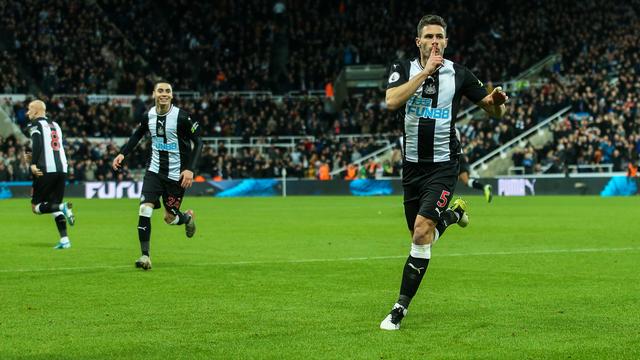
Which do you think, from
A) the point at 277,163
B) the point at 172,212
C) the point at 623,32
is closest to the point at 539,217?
the point at 172,212

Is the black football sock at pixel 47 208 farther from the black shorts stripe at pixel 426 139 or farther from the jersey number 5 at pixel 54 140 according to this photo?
the black shorts stripe at pixel 426 139

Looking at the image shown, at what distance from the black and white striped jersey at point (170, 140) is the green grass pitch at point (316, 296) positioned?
4.34 ft

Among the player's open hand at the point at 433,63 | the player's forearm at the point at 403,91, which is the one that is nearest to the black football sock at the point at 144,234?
the player's forearm at the point at 403,91

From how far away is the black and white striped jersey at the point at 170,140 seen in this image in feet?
45.1

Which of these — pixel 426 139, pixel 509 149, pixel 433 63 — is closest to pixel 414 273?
pixel 426 139

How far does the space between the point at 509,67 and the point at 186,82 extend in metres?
17.4

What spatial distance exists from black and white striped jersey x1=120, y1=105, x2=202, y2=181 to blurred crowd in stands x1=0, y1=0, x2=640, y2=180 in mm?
31218

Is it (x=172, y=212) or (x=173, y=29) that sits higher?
(x=173, y=29)

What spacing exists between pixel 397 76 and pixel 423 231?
1278mm

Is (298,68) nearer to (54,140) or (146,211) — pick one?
(54,140)

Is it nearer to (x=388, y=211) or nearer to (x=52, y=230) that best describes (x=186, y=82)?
(x=388, y=211)

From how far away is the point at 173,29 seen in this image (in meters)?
59.2

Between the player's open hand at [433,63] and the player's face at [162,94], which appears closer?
the player's open hand at [433,63]

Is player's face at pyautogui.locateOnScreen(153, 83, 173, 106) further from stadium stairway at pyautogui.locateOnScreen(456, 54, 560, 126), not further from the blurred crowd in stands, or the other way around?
stadium stairway at pyautogui.locateOnScreen(456, 54, 560, 126)
